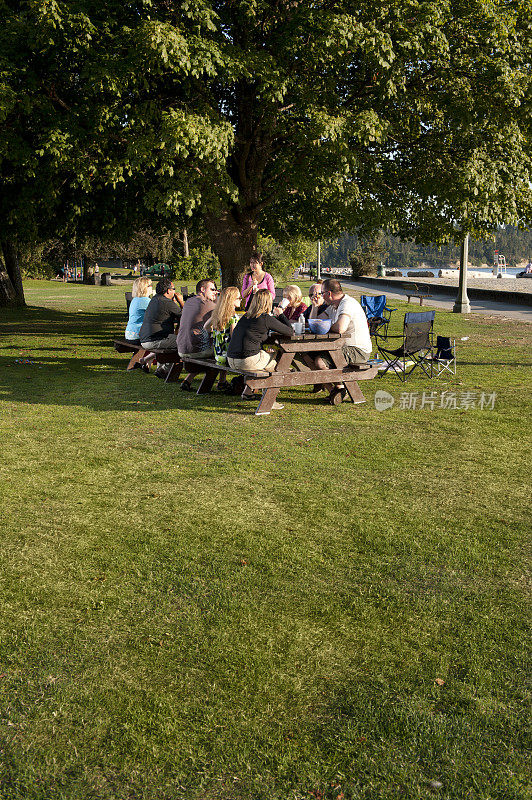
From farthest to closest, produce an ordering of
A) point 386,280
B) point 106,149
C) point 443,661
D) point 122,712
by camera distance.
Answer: point 386,280 → point 106,149 → point 443,661 → point 122,712

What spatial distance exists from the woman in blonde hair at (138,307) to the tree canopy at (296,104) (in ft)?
6.51

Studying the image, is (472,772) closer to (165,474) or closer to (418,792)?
(418,792)

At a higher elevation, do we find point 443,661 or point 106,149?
point 106,149

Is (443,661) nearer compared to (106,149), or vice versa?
(443,661)

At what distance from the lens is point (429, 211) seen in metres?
18.3

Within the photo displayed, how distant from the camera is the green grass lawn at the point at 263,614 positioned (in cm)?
299

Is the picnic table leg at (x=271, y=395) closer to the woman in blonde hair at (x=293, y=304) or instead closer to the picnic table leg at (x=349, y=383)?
the picnic table leg at (x=349, y=383)

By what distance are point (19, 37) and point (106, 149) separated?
110 inches

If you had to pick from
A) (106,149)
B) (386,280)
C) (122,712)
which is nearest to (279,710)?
(122,712)

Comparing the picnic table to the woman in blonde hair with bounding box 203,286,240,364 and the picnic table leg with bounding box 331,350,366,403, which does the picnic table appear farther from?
Result: the woman in blonde hair with bounding box 203,286,240,364

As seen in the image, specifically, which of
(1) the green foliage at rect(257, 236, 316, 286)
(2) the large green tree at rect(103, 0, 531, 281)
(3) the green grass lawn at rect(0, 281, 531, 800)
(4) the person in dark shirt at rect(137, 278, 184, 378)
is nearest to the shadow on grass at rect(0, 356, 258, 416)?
(4) the person in dark shirt at rect(137, 278, 184, 378)

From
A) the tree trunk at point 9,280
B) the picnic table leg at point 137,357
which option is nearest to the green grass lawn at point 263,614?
the picnic table leg at point 137,357

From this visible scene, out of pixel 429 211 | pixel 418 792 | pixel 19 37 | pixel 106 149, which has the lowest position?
pixel 418 792

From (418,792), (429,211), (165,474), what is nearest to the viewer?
(418,792)
